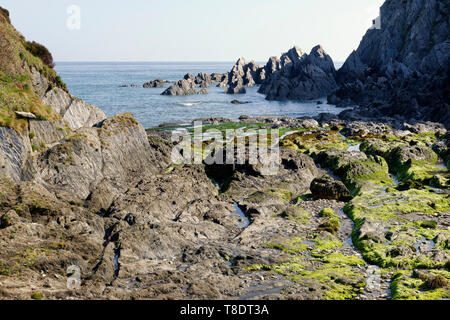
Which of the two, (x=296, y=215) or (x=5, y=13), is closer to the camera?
(x=296, y=215)

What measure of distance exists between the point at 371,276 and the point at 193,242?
52.0ft

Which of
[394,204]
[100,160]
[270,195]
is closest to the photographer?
[394,204]

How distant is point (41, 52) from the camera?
58.4 m

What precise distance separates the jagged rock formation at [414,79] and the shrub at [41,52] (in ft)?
318

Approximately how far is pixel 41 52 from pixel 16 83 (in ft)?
51.3

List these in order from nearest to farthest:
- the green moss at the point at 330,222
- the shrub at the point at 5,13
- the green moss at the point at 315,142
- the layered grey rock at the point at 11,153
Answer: the layered grey rock at the point at 11,153 → the green moss at the point at 330,222 → the shrub at the point at 5,13 → the green moss at the point at 315,142

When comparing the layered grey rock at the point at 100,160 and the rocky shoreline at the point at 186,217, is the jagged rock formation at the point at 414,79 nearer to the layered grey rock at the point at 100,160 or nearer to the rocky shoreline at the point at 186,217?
the rocky shoreline at the point at 186,217

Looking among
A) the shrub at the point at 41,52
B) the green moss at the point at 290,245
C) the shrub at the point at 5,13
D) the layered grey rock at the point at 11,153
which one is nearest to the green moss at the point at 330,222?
the green moss at the point at 290,245

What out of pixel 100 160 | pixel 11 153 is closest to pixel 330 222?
pixel 100 160

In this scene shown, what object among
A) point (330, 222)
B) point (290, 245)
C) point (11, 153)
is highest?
point (11, 153)

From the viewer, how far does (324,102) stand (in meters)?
181

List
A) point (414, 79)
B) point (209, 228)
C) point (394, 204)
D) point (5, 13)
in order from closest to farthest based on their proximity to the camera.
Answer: point (209, 228)
point (394, 204)
point (5, 13)
point (414, 79)

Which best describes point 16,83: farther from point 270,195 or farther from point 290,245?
point 290,245

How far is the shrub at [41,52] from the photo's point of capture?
57.1 metres
